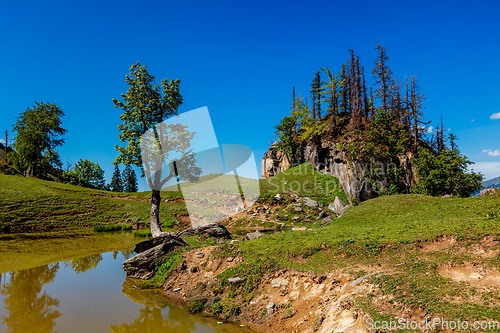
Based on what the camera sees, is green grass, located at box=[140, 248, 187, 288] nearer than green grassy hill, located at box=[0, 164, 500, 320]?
No

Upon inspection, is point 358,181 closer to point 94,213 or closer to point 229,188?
point 229,188

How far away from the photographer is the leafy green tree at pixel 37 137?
5663 centimetres

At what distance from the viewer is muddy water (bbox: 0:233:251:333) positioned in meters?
8.21

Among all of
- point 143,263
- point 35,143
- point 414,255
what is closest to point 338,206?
point 414,255

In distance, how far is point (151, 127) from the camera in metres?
18.3

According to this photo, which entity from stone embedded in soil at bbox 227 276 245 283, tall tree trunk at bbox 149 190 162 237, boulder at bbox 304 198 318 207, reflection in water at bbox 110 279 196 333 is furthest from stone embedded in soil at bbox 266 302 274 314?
boulder at bbox 304 198 318 207

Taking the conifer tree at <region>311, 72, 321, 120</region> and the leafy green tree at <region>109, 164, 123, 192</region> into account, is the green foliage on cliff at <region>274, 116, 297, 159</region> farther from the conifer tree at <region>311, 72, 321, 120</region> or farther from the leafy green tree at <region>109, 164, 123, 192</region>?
the leafy green tree at <region>109, 164, 123, 192</region>

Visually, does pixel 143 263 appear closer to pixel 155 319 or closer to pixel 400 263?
pixel 155 319

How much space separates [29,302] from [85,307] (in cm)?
225

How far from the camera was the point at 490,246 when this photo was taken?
8.18 metres

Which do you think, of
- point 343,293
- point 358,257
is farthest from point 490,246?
point 343,293

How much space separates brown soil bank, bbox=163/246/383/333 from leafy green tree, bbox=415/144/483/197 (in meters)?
29.4

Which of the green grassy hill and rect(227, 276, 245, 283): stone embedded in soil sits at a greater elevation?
the green grassy hill

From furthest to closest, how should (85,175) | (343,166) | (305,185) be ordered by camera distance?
(85,175) < (305,185) < (343,166)
